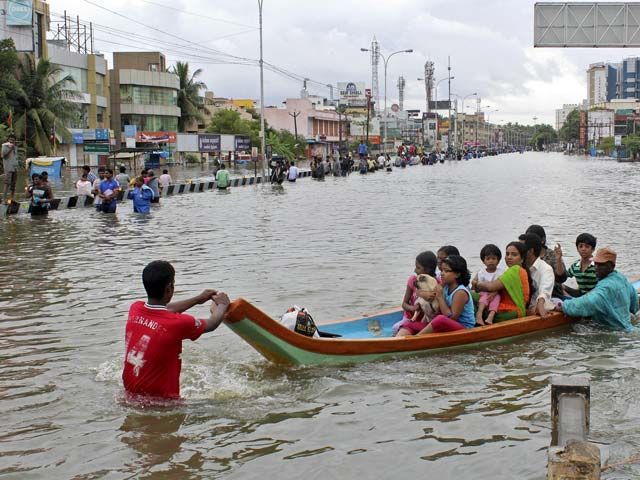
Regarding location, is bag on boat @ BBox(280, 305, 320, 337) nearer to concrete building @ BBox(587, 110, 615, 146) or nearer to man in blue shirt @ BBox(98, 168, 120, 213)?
man in blue shirt @ BBox(98, 168, 120, 213)

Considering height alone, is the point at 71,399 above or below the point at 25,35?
below

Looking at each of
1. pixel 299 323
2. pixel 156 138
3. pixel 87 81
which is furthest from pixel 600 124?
pixel 299 323

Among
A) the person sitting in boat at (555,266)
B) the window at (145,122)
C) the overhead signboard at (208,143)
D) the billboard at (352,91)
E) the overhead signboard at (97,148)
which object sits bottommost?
the person sitting in boat at (555,266)

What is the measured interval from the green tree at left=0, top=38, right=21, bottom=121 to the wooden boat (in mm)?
40895

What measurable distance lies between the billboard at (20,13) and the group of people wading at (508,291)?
1917 inches

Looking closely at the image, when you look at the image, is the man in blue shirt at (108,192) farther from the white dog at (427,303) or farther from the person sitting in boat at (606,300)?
the person sitting in boat at (606,300)

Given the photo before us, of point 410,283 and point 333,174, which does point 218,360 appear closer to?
point 410,283

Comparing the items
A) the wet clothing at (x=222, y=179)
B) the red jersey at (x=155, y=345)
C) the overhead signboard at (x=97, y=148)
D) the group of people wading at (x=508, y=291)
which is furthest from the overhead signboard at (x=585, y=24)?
the overhead signboard at (x=97, y=148)

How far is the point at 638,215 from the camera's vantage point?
23.3 metres

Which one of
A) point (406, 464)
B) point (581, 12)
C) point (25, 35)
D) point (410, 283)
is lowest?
point (406, 464)

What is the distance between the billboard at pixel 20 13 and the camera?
51.4 metres

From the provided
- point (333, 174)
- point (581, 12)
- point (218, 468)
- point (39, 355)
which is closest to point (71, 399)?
point (39, 355)

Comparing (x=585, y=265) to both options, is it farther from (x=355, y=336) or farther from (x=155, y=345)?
(x=155, y=345)

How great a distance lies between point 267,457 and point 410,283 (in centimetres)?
337
